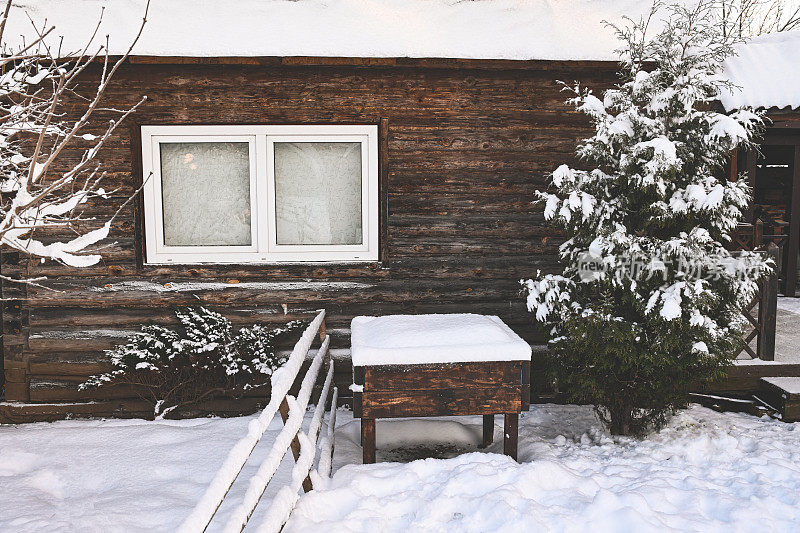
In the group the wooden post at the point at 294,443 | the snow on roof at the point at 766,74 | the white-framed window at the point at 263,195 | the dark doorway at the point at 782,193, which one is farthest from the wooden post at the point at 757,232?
the wooden post at the point at 294,443

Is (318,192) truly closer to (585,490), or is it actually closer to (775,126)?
(585,490)

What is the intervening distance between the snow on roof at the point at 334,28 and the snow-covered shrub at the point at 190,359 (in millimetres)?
2579

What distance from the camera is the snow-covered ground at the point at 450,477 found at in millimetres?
3189

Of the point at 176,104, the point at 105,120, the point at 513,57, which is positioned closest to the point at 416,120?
the point at 513,57

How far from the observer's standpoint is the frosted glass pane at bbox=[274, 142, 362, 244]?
541cm

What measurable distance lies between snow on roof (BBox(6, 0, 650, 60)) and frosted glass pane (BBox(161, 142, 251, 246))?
978 mm

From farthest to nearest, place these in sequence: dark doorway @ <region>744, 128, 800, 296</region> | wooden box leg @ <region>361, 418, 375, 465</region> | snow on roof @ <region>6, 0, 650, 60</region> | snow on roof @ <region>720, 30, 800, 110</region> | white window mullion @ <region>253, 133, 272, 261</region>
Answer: dark doorway @ <region>744, 128, 800, 296</region>
snow on roof @ <region>720, 30, 800, 110</region>
white window mullion @ <region>253, 133, 272, 261</region>
snow on roof @ <region>6, 0, 650, 60</region>
wooden box leg @ <region>361, 418, 375, 465</region>

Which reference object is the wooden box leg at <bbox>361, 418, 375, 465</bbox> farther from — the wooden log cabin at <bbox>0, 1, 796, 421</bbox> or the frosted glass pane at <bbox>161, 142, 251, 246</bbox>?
the frosted glass pane at <bbox>161, 142, 251, 246</bbox>

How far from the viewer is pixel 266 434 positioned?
187 inches

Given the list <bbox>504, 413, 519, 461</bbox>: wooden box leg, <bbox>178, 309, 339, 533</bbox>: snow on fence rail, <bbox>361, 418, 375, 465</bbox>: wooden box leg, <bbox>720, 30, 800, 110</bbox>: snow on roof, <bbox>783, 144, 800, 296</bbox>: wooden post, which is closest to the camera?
<bbox>178, 309, 339, 533</bbox>: snow on fence rail

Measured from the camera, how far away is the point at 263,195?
536 centimetres

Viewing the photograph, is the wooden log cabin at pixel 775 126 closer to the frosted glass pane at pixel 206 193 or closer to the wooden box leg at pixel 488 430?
the wooden box leg at pixel 488 430

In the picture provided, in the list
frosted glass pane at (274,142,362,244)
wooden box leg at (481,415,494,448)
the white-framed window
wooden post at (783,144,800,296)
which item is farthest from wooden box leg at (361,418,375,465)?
wooden post at (783,144,800,296)

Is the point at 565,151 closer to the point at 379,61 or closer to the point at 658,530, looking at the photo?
the point at 379,61
